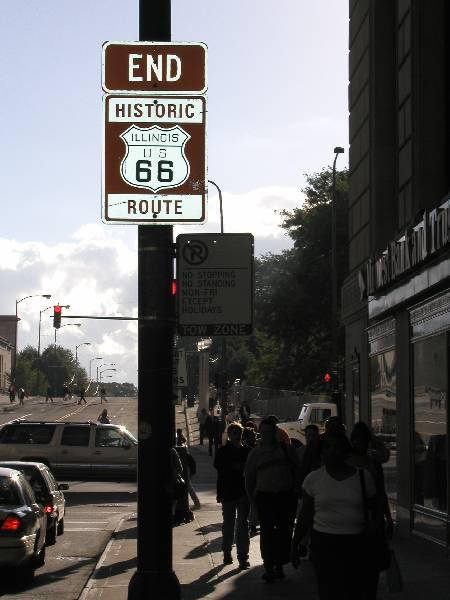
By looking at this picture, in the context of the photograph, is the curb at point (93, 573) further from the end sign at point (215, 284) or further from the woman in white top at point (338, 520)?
the end sign at point (215, 284)

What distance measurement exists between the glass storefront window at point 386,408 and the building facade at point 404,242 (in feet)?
0.07

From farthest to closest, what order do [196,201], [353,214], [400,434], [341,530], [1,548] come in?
[353,214]
[400,434]
[1,548]
[341,530]
[196,201]

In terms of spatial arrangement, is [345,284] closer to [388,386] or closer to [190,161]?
[388,386]

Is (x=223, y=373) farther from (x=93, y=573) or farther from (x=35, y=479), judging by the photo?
(x=93, y=573)

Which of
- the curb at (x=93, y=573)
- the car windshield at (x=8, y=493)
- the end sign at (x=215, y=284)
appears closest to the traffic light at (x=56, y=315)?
the curb at (x=93, y=573)

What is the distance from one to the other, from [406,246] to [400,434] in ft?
10.6

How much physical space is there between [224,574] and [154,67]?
7.59 meters

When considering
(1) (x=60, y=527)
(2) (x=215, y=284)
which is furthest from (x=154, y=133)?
(1) (x=60, y=527)

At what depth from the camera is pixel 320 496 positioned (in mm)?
8047

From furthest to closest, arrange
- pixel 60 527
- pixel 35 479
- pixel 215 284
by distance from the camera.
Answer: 1. pixel 60 527
2. pixel 35 479
3. pixel 215 284

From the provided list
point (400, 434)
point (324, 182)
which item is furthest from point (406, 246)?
point (324, 182)

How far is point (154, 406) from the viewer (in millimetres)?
7430

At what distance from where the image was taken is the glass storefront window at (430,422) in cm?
1541

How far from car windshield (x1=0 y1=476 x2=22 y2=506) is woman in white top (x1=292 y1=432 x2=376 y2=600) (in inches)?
245
